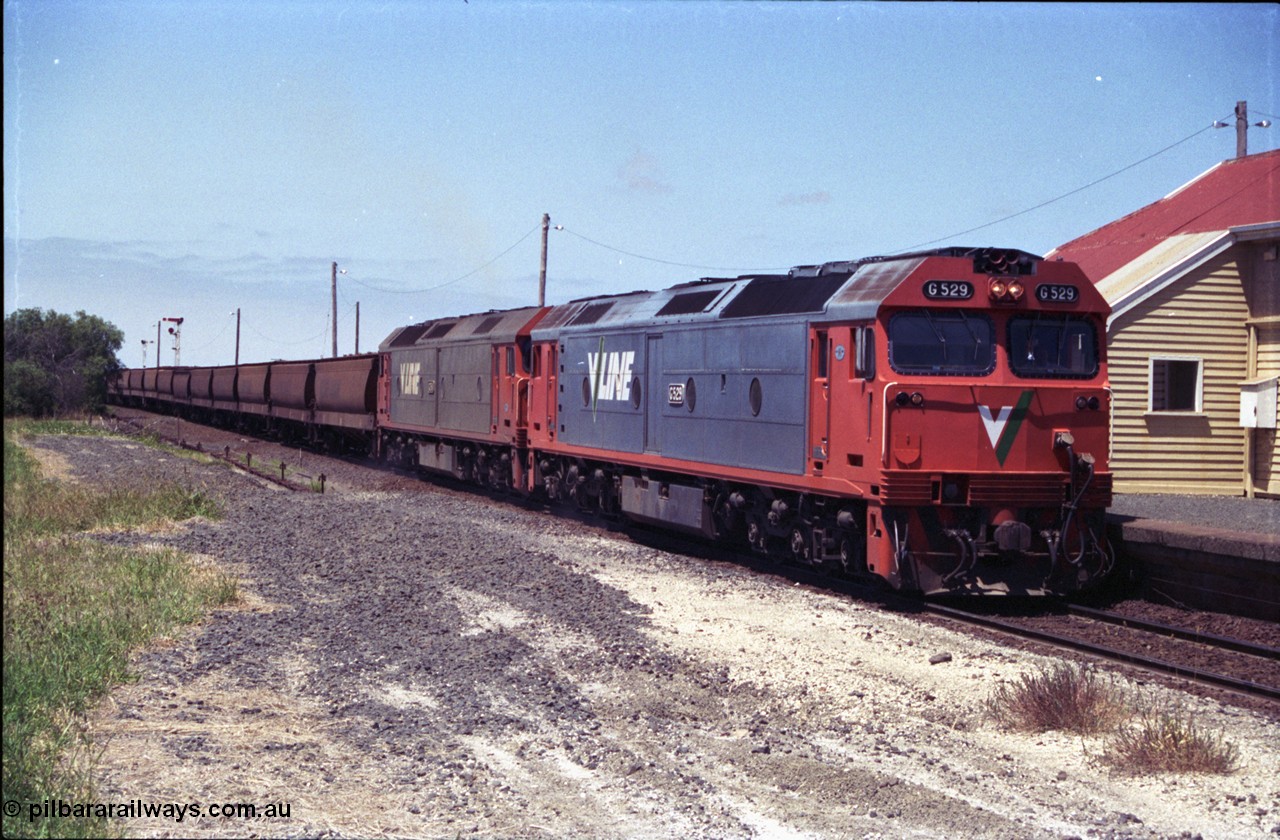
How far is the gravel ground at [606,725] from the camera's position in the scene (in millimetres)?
6332

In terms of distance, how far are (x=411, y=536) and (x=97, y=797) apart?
11452mm

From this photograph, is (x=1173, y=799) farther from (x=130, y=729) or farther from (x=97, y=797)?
(x=130, y=729)

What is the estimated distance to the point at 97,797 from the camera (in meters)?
5.93

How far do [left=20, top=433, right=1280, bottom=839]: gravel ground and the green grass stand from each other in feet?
0.91

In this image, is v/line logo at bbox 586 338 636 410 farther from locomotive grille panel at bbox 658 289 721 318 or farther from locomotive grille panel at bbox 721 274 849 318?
locomotive grille panel at bbox 721 274 849 318

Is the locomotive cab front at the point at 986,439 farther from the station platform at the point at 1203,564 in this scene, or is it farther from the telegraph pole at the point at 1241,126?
the telegraph pole at the point at 1241,126

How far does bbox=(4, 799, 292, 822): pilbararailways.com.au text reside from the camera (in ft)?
18.1

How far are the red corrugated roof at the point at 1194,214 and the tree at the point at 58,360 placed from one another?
32.4 m

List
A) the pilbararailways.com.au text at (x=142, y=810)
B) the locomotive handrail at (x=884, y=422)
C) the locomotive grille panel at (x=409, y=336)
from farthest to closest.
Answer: the locomotive grille panel at (x=409, y=336), the locomotive handrail at (x=884, y=422), the pilbararailways.com.au text at (x=142, y=810)

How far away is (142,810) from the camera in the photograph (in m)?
5.82

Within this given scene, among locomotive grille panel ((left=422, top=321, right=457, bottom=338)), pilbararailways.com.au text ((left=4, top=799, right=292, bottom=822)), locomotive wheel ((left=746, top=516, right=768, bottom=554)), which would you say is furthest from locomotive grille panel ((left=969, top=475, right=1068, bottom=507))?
locomotive grille panel ((left=422, top=321, right=457, bottom=338))

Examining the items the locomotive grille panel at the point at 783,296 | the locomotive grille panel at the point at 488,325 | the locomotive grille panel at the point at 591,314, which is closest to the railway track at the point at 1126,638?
the locomotive grille panel at the point at 783,296

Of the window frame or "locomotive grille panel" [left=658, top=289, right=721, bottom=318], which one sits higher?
"locomotive grille panel" [left=658, top=289, right=721, bottom=318]

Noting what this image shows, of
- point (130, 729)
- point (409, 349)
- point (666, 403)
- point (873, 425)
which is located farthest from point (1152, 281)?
point (130, 729)
